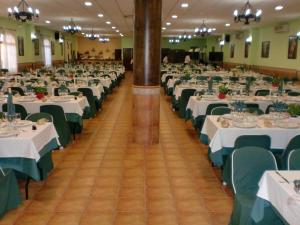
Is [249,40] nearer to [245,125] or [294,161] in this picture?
[245,125]

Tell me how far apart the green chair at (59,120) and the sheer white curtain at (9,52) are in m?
11.6

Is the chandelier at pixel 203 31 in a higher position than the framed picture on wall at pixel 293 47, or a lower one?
higher

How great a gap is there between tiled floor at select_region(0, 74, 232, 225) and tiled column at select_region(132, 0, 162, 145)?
16.1 inches

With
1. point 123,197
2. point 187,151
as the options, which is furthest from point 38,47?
point 123,197

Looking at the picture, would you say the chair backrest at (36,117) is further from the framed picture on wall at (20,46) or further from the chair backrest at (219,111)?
the framed picture on wall at (20,46)

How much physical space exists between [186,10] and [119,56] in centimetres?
2452

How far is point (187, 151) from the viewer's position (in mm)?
6637

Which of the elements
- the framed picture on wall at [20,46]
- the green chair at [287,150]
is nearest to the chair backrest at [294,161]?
the green chair at [287,150]

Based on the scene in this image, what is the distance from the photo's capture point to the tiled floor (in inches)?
159

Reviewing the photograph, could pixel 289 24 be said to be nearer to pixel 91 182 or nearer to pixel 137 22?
pixel 137 22

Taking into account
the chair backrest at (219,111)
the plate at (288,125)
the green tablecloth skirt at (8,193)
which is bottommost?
the green tablecloth skirt at (8,193)
